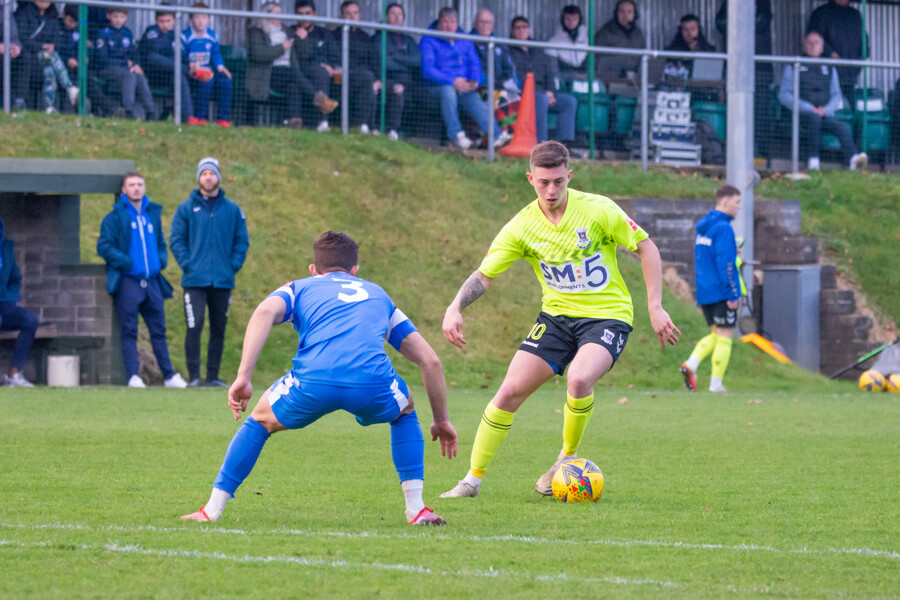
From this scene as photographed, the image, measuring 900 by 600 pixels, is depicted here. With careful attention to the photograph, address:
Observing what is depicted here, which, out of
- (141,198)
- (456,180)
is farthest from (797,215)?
(141,198)

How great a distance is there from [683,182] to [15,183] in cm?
1141

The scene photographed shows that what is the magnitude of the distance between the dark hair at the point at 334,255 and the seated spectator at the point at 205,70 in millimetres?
13554

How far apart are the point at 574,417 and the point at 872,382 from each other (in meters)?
10.5

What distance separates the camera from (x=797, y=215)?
21422 millimetres

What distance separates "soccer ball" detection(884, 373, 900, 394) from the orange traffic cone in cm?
680

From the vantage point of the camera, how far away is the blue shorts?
593cm

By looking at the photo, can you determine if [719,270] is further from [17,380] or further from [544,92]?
[17,380]

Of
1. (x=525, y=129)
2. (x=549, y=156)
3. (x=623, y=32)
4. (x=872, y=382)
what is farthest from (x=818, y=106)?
(x=549, y=156)

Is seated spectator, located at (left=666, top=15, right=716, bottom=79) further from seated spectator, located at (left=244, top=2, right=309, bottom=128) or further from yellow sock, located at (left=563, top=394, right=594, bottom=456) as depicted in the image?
yellow sock, located at (left=563, top=394, right=594, bottom=456)

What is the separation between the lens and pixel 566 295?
25.6 ft

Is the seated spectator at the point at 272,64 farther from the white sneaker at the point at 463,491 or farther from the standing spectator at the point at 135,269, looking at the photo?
the white sneaker at the point at 463,491

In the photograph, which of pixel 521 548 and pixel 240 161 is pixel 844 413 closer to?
pixel 521 548

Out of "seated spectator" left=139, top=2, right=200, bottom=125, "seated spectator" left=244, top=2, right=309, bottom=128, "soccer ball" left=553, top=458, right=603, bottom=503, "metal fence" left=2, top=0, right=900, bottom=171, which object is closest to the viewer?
"soccer ball" left=553, top=458, right=603, bottom=503

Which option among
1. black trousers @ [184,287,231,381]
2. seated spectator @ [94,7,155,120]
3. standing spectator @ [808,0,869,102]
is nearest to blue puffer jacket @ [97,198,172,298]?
black trousers @ [184,287,231,381]
